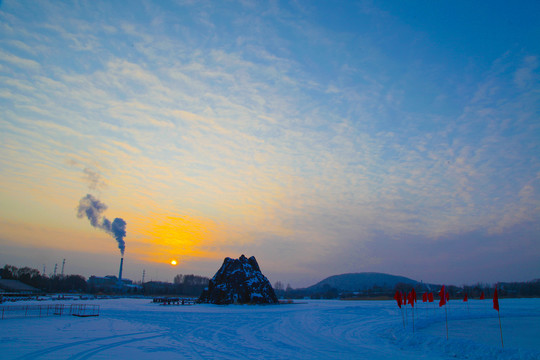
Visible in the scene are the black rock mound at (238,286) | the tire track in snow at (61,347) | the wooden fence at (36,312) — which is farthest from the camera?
the black rock mound at (238,286)

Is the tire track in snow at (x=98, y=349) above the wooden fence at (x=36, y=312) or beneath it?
above

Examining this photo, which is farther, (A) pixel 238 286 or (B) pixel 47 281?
(B) pixel 47 281

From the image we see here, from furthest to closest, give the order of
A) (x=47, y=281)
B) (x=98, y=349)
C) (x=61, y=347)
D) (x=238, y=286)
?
(x=47, y=281) < (x=238, y=286) < (x=61, y=347) < (x=98, y=349)

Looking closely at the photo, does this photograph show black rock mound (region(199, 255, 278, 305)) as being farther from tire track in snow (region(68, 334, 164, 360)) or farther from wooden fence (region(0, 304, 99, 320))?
tire track in snow (region(68, 334, 164, 360))

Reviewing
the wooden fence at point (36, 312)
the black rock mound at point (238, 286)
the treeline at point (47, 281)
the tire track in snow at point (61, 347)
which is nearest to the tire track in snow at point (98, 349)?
the tire track in snow at point (61, 347)

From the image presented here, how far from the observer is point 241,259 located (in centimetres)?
8131

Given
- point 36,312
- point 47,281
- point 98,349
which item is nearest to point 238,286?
point 36,312

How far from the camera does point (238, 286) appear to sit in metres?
72.9

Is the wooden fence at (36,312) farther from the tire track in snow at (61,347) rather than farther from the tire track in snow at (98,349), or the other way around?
the tire track in snow at (98,349)

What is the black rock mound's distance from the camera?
71750mm

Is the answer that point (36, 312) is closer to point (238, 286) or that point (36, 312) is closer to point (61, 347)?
point (61, 347)

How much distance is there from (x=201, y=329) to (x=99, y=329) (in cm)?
782

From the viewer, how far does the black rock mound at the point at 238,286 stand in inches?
2825

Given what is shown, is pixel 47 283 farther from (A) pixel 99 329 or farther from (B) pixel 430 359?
(B) pixel 430 359
